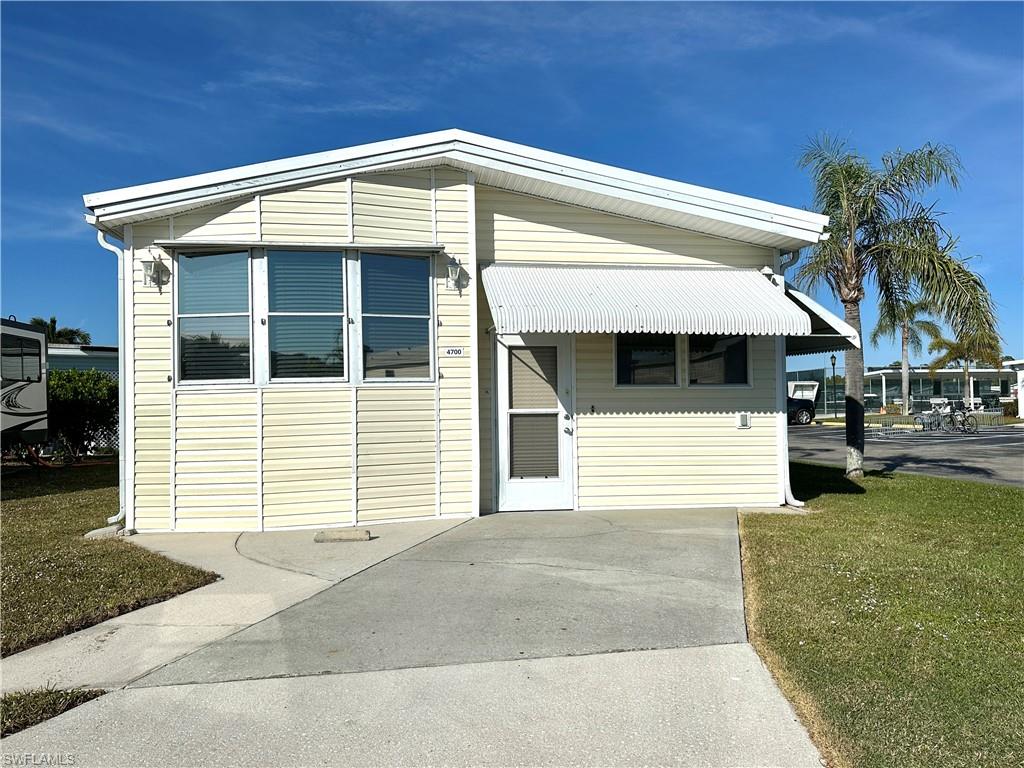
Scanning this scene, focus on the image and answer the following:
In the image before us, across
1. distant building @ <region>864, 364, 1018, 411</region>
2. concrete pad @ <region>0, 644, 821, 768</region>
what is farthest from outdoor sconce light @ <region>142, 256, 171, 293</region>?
distant building @ <region>864, 364, 1018, 411</region>

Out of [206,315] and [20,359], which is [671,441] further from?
[20,359]

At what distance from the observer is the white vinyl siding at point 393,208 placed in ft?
25.8

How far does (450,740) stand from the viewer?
124 inches

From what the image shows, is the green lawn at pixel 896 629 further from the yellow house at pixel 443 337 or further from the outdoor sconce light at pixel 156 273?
the outdoor sconce light at pixel 156 273

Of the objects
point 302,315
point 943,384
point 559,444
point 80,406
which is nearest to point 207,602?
point 302,315

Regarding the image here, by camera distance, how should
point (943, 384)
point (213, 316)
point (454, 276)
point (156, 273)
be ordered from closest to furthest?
point (156, 273) < point (213, 316) < point (454, 276) < point (943, 384)

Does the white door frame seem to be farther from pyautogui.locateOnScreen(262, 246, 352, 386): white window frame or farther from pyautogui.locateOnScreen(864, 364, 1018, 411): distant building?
pyautogui.locateOnScreen(864, 364, 1018, 411): distant building

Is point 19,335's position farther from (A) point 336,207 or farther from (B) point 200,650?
(B) point 200,650

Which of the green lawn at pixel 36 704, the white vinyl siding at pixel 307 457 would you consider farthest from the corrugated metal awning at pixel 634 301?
the green lawn at pixel 36 704

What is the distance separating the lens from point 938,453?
1808 centimetres

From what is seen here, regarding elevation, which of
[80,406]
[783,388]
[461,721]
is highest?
[783,388]

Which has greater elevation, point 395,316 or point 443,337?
point 395,316

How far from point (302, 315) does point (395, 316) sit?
1013 millimetres

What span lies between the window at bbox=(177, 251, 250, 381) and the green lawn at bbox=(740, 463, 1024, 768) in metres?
5.63
